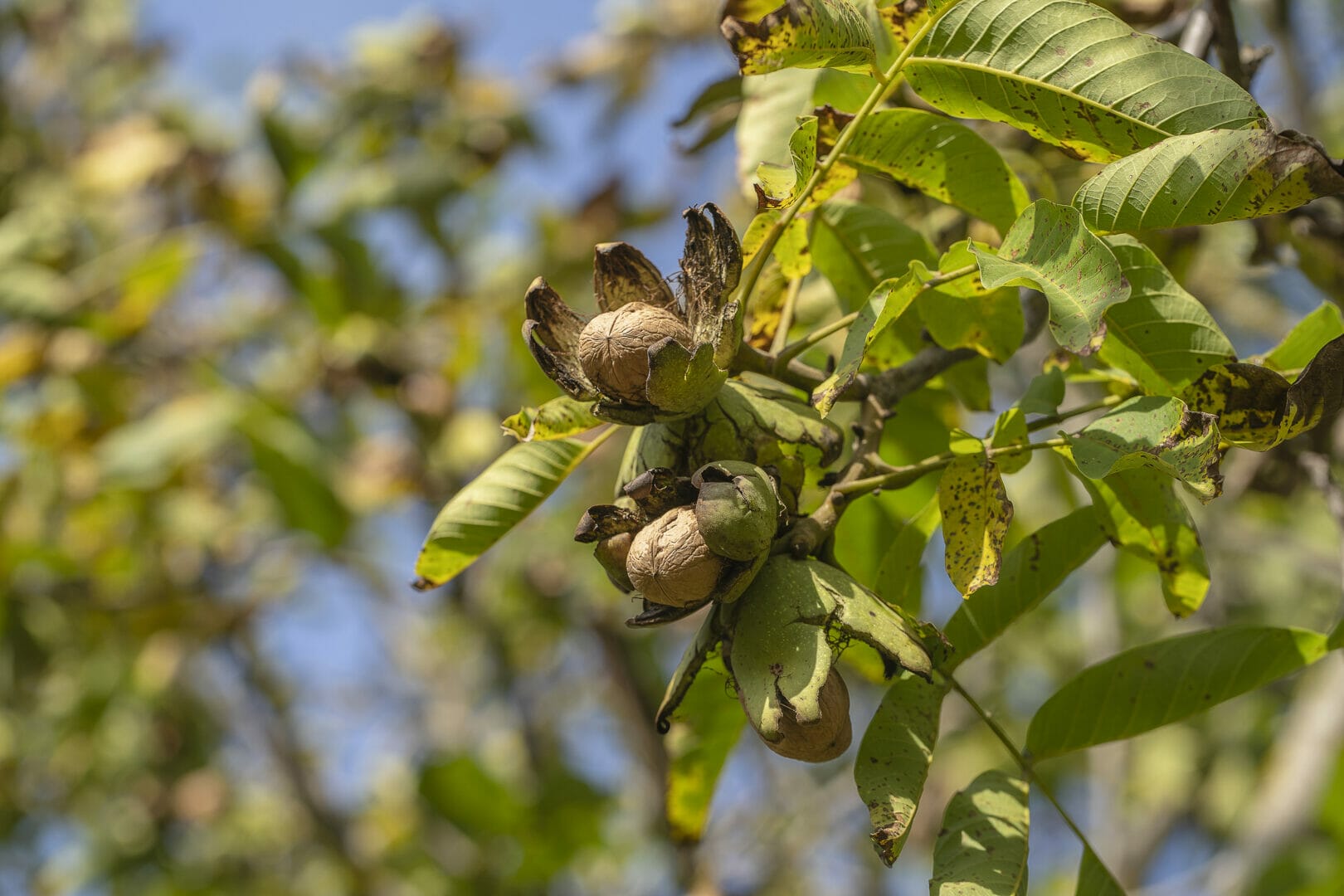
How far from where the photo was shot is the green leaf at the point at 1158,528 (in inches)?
48.3

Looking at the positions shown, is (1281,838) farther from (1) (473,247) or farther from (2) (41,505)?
(2) (41,505)

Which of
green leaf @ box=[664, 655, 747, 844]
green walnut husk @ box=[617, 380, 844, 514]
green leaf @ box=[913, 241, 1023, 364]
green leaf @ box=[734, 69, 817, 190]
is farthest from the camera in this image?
green leaf @ box=[734, 69, 817, 190]

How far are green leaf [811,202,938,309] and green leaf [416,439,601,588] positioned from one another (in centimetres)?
41

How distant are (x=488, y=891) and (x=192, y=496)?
2028 millimetres

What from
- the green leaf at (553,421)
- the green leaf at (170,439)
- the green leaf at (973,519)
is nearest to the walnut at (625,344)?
the green leaf at (553,421)

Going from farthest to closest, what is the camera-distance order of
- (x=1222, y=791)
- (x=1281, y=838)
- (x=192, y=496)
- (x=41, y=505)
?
(x=1222, y=791)
(x=192, y=496)
(x=41, y=505)
(x=1281, y=838)

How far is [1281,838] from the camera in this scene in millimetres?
3176

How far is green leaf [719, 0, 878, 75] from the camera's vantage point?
105cm

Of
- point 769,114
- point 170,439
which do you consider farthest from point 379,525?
point 769,114

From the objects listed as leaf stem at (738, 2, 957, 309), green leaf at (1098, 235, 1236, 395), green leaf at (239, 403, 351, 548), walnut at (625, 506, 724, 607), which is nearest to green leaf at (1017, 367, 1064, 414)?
green leaf at (1098, 235, 1236, 395)

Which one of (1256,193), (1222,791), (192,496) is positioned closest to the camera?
(1256,193)

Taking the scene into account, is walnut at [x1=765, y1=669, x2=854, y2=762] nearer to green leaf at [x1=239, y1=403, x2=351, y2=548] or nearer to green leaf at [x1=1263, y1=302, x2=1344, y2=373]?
green leaf at [x1=1263, y1=302, x2=1344, y2=373]

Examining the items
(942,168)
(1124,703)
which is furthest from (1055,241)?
(1124,703)

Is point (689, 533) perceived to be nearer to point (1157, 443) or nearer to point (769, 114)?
point (1157, 443)
